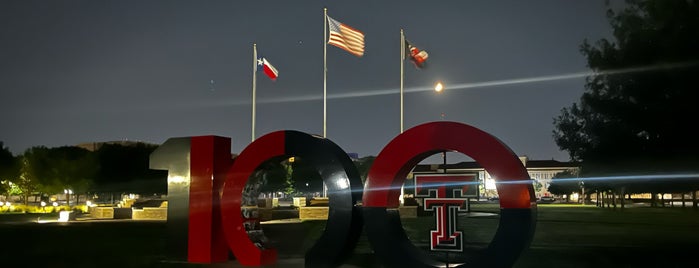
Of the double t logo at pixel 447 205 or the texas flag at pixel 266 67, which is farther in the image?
the texas flag at pixel 266 67

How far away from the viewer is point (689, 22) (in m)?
22.6

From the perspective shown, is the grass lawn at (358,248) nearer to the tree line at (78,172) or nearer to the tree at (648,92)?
the tree at (648,92)

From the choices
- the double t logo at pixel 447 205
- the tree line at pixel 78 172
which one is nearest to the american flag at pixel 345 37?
the double t logo at pixel 447 205

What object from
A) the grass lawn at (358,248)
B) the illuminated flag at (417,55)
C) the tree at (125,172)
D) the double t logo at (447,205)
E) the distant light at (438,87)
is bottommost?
the grass lawn at (358,248)

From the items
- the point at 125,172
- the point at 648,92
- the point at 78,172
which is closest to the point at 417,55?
the point at 648,92

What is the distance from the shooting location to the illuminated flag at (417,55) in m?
30.5

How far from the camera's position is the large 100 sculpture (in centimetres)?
1062

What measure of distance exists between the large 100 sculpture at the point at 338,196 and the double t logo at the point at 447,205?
0.03 meters

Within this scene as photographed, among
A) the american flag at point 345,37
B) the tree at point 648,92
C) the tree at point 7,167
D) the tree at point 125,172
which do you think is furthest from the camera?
the tree at point 125,172

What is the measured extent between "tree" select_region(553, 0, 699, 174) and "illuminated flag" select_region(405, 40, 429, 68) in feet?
24.1

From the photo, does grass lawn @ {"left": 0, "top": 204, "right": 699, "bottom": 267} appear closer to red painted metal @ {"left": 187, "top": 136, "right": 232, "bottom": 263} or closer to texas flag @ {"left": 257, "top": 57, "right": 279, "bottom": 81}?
red painted metal @ {"left": 187, "top": 136, "right": 232, "bottom": 263}

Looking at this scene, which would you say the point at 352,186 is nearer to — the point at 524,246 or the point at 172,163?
the point at 524,246

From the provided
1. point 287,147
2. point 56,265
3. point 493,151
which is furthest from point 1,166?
point 493,151

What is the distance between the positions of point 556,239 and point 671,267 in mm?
7520
